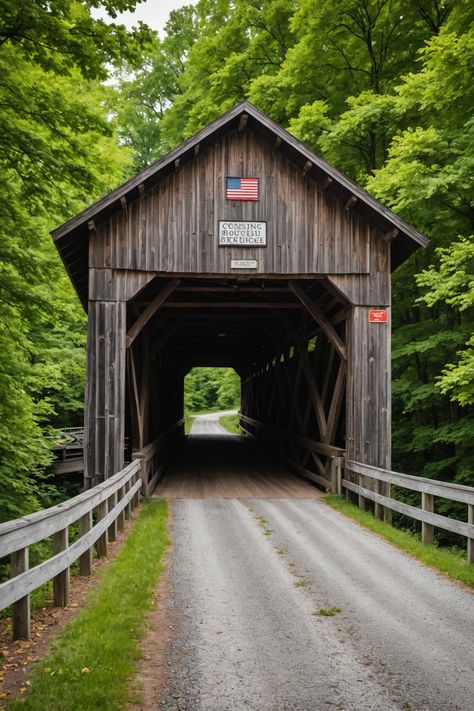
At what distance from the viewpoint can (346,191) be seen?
11477 millimetres

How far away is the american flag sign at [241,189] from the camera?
38.4ft

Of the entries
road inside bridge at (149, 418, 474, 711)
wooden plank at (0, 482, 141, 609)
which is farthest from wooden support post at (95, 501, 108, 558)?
road inside bridge at (149, 418, 474, 711)

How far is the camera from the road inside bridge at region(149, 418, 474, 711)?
385 centimetres

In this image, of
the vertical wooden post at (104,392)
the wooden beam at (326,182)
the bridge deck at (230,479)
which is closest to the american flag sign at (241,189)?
the wooden beam at (326,182)

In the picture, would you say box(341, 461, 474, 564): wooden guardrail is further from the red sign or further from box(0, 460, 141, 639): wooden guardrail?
box(0, 460, 141, 639): wooden guardrail

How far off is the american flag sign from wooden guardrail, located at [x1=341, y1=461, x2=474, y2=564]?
5713 millimetres

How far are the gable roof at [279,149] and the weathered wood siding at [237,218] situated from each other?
0.59 ft

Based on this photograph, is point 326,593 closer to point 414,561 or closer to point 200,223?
point 414,561

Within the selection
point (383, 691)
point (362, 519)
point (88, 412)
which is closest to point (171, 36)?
point (88, 412)

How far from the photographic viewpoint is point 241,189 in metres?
11.7

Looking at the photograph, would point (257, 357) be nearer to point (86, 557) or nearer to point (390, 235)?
point (390, 235)

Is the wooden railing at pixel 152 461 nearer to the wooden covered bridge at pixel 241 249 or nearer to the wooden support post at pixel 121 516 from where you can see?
the wooden covered bridge at pixel 241 249

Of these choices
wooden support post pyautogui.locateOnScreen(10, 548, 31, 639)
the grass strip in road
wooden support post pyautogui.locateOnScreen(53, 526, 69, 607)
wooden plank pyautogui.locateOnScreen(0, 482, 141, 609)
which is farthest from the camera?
wooden support post pyautogui.locateOnScreen(53, 526, 69, 607)

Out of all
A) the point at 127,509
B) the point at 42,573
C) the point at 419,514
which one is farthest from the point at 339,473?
the point at 42,573
